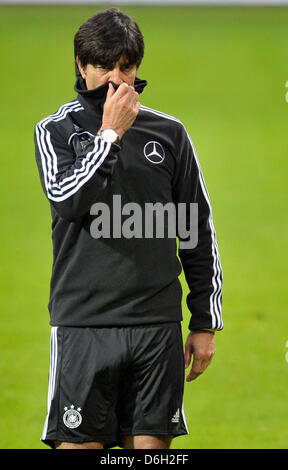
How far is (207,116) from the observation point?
58.6 ft

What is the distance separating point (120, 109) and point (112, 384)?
3.01 feet

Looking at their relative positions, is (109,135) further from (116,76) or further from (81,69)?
(81,69)

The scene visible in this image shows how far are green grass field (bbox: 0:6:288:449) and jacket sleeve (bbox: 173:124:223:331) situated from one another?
6.45ft

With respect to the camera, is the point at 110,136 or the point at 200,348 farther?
the point at 200,348

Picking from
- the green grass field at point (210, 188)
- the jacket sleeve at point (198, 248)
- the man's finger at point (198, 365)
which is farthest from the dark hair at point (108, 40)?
the green grass field at point (210, 188)

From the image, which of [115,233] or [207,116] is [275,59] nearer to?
[207,116]

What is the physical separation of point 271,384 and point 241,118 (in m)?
11.7

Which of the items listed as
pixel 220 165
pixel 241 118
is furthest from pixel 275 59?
pixel 220 165

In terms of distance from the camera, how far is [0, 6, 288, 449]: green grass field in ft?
21.2

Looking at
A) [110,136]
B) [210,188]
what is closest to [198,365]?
[110,136]

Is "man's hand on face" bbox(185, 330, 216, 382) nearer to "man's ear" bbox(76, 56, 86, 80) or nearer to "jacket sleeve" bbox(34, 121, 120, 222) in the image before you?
"jacket sleeve" bbox(34, 121, 120, 222)

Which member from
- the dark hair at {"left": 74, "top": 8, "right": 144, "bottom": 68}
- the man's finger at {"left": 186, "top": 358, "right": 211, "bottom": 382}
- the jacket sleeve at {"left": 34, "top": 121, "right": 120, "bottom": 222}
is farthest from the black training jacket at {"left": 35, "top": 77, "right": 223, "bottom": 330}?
the man's finger at {"left": 186, "top": 358, "right": 211, "bottom": 382}

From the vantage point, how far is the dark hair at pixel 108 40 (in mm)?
3453

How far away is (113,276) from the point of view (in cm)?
347
